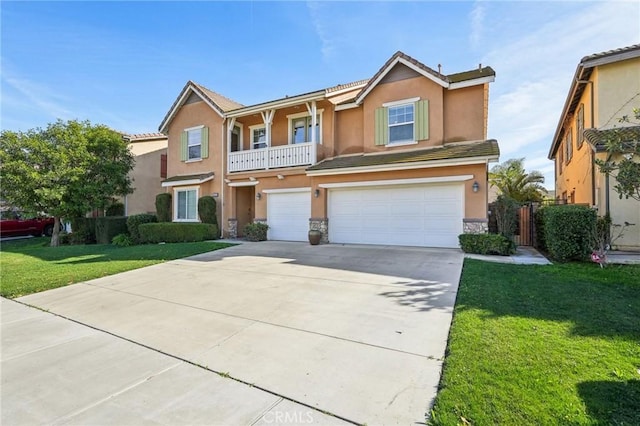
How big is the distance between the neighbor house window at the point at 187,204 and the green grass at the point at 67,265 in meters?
4.89

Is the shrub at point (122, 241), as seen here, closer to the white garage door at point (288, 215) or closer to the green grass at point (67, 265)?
the green grass at point (67, 265)

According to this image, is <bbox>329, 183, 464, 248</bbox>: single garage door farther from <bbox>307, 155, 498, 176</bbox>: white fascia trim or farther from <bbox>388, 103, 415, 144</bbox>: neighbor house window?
<bbox>388, 103, 415, 144</bbox>: neighbor house window

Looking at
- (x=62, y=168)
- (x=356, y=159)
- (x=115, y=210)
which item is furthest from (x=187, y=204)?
(x=356, y=159)

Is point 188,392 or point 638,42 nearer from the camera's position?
point 188,392

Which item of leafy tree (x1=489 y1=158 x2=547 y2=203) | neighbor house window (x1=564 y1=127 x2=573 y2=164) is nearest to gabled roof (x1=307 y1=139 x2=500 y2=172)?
neighbor house window (x1=564 y1=127 x2=573 y2=164)

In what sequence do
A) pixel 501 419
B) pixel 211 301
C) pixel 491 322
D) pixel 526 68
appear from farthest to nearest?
pixel 526 68 → pixel 211 301 → pixel 491 322 → pixel 501 419

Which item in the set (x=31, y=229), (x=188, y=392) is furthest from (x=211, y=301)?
(x=31, y=229)

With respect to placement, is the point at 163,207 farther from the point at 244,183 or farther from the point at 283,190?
the point at 283,190

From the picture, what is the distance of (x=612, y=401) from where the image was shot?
9.11ft

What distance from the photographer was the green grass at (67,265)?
808 cm

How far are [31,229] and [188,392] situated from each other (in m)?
27.1

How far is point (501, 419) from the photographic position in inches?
101

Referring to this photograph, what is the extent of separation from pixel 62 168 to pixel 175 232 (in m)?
6.53

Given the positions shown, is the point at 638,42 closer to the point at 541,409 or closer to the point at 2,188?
the point at 541,409
